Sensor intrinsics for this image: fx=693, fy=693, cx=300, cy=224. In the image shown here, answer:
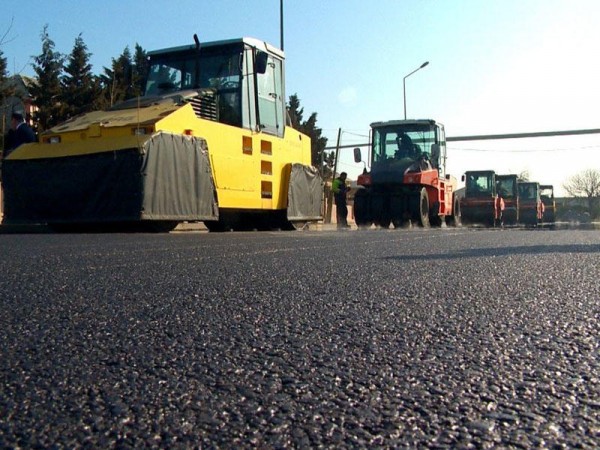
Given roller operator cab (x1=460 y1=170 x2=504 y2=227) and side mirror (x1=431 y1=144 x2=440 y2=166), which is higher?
side mirror (x1=431 y1=144 x2=440 y2=166)

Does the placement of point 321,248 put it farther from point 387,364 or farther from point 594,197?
point 594,197

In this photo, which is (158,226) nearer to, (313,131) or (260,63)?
(260,63)

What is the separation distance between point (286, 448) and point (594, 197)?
295ft

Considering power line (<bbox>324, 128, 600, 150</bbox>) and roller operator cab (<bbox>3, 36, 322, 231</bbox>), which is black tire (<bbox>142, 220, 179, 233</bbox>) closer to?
roller operator cab (<bbox>3, 36, 322, 231</bbox>)

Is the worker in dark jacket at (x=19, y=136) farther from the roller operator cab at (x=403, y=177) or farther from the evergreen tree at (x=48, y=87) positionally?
the evergreen tree at (x=48, y=87)

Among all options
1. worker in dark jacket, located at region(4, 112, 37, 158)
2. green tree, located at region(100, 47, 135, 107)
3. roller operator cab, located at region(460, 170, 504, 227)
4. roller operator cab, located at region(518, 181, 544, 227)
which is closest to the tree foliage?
green tree, located at region(100, 47, 135, 107)

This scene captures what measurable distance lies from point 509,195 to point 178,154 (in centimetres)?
2372

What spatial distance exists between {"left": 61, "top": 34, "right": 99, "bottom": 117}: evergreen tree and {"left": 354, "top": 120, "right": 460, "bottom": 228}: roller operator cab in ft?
50.1

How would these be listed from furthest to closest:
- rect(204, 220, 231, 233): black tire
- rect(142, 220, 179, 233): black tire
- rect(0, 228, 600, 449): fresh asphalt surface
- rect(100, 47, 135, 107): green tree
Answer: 1. rect(100, 47, 135, 107): green tree
2. rect(204, 220, 231, 233): black tire
3. rect(142, 220, 179, 233): black tire
4. rect(0, 228, 600, 449): fresh asphalt surface

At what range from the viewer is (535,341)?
2.22 m

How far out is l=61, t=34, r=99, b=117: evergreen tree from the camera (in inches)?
1140

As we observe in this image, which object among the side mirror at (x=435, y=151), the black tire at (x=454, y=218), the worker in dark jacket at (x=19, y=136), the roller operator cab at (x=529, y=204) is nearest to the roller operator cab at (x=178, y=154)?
the worker in dark jacket at (x=19, y=136)

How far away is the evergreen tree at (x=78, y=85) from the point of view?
29.0 metres

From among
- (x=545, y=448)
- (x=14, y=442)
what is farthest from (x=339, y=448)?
(x=14, y=442)
